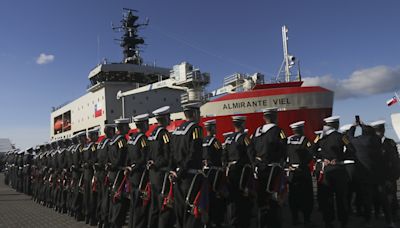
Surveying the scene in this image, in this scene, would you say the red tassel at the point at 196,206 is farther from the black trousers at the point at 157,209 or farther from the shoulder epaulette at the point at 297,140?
the shoulder epaulette at the point at 297,140

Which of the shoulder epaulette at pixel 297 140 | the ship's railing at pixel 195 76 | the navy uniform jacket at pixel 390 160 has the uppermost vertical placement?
the ship's railing at pixel 195 76

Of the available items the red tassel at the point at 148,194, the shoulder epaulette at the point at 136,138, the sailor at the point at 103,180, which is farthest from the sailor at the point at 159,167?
the sailor at the point at 103,180

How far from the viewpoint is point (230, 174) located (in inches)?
253

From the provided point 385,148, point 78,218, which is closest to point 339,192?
point 385,148

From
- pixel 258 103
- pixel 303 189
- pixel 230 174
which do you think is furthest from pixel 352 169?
pixel 258 103

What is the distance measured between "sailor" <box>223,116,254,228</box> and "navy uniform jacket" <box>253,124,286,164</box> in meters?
0.37

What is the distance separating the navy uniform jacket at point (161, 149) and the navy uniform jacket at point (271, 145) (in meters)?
1.44

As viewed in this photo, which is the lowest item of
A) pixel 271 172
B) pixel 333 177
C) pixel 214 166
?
pixel 333 177

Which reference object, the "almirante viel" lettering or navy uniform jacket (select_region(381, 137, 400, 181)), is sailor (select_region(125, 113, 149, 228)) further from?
the "almirante viel" lettering

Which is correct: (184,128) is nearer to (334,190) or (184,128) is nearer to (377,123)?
(334,190)

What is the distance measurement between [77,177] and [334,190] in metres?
5.54

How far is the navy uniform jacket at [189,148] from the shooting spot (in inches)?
193


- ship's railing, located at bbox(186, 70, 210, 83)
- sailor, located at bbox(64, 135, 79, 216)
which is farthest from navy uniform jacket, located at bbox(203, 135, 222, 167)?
ship's railing, located at bbox(186, 70, 210, 83)

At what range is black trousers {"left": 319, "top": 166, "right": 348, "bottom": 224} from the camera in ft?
20.5
